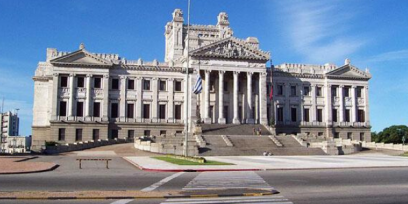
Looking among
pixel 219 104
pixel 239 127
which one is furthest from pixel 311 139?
pixel 219 104

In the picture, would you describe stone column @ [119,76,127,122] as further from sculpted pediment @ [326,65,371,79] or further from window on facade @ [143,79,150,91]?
sculpted pediment @ [326,65,371,79]

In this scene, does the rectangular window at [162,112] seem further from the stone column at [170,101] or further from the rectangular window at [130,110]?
the rectangular window at [130,110]

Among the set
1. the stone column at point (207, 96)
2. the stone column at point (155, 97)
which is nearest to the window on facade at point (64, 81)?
the stone column at point (155, 97)

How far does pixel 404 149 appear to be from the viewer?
63750mm

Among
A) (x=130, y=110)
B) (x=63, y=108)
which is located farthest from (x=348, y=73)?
(x=63, y=108)

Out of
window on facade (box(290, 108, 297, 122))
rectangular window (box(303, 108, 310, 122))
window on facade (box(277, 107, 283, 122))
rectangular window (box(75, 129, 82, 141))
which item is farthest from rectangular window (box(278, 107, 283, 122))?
rectangular window (box(75, 129, 82, 141))

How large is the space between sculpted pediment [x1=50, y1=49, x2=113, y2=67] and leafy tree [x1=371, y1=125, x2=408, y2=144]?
80871 millimetres

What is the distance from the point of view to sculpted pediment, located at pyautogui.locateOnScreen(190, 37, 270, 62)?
75438mm

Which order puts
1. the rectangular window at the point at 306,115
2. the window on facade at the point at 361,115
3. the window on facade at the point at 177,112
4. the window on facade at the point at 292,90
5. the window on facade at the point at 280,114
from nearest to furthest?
the window on facade at the point at 177,112
the window on facade at the point at 280,114
the window on facade at the point at 292,90
the rectangular window at the point at 306,115
the window on facade at the point at 361,115

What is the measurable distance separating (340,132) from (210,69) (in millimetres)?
28969

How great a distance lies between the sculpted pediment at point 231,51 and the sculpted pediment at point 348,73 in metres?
15.9

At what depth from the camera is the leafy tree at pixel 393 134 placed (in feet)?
391

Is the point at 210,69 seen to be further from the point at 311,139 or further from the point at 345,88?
the point at 345,88

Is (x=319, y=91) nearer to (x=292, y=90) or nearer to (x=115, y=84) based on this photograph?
(x=292, y=90)
